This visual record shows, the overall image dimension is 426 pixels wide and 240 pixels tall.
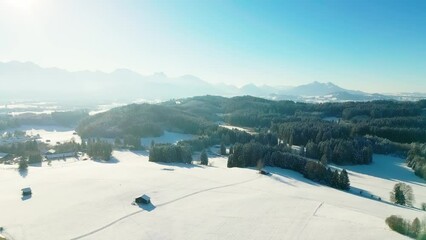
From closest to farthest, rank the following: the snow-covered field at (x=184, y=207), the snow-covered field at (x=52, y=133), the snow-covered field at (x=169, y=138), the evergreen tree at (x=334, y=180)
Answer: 1. the snow-covered field at (x=184, y=207)
2. the evergreen tree at (x=334, y=180)
3. the snow-covered field at (x=169, y=138)
4. the snow-covered field at (x=52, y=133)

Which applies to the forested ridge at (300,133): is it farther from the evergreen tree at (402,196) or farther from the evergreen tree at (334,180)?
the evergreen tree at (402,196)

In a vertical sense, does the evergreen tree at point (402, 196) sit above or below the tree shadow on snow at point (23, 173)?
above

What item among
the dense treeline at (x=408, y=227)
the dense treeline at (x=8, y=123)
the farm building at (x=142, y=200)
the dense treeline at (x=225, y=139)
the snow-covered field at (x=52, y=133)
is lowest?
the snow-covered field at (x=52, y=133)

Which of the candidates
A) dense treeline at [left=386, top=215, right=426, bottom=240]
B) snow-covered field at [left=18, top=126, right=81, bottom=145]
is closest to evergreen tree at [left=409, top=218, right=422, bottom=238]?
dense treeline at [left=386, top=215, right=426, bottom=240]

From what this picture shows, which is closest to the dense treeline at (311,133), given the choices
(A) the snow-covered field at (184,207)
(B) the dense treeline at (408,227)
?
(A) the snow-covered field at (184,207)

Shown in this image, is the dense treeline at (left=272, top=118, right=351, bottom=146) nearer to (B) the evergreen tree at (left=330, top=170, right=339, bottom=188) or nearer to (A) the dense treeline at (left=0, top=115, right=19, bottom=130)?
(B) the evergreen tree at (left=330, top=170, right=339, bottom=188)

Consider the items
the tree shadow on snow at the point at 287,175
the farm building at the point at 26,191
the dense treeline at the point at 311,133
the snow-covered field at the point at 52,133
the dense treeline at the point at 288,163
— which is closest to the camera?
the farm building at the point at 26,191
